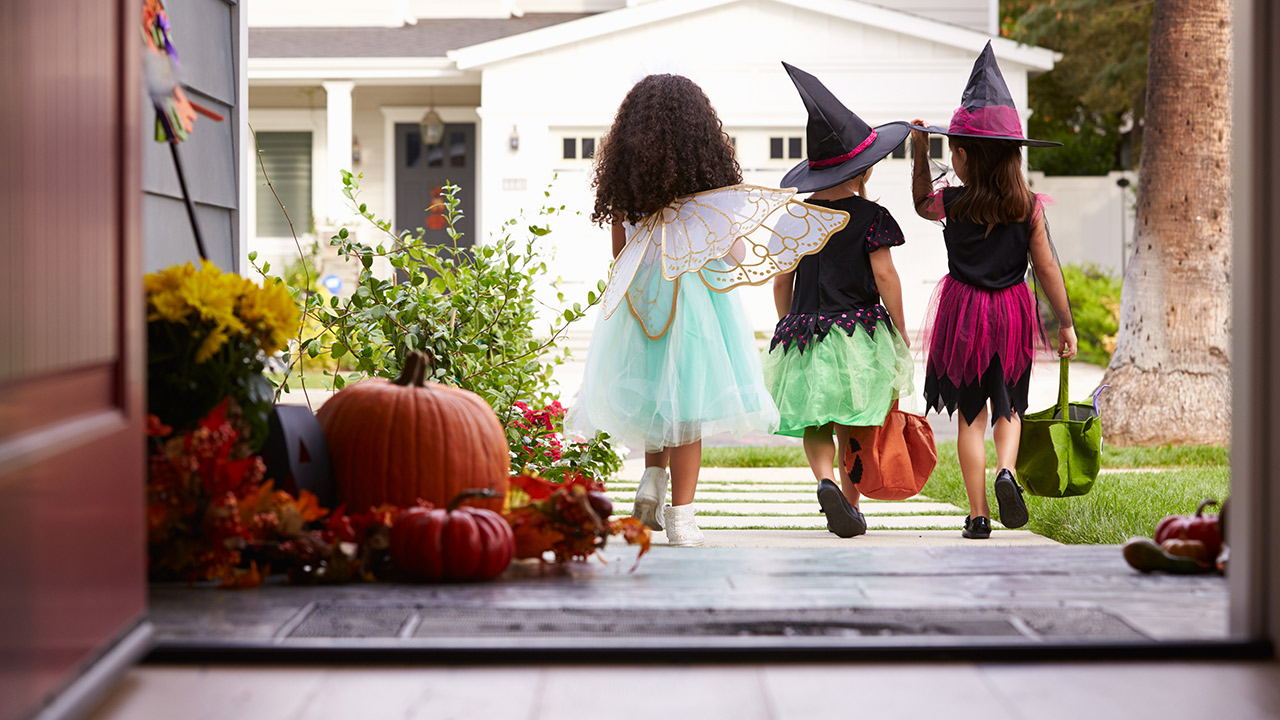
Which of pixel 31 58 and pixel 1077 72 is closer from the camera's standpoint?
pixel 31 58

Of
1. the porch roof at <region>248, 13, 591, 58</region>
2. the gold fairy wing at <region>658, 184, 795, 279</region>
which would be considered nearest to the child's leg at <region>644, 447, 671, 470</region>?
the gold fairy wing at <region>658, 184, 795, 279</region>

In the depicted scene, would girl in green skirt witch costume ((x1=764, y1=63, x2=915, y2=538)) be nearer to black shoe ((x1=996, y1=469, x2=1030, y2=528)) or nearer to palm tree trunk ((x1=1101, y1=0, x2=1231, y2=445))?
black shoe ((x1=996, y1=469, x2=1030, y2=528))

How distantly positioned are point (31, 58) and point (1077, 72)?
1529 cm

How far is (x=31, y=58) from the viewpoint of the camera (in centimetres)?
160

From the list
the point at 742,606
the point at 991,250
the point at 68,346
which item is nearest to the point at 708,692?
the point at 742,606

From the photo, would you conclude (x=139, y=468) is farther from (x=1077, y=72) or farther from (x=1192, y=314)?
(x=1077, y=72)

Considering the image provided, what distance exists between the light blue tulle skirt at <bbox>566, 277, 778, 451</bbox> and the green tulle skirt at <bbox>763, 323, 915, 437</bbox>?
26cm

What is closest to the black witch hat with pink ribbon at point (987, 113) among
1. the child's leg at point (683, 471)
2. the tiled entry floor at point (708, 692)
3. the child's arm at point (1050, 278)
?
the child's arm at point (1050, 278)

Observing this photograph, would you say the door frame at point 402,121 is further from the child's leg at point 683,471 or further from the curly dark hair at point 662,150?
the child's leg at point 683,471

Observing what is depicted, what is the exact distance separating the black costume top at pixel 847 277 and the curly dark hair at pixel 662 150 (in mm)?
495

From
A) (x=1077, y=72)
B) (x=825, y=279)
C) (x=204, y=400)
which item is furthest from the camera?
(x=1077, y=72)

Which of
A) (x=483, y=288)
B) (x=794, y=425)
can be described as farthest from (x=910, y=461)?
(x=483, y=288)

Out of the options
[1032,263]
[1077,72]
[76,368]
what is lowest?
[76,368]

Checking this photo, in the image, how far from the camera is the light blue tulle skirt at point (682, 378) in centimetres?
400
